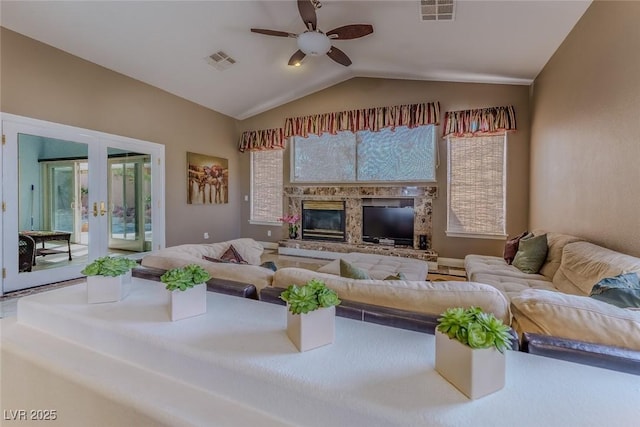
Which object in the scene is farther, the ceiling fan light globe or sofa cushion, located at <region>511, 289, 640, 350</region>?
the ceiling fan light globe

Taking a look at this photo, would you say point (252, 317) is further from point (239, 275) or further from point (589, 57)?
point (589, 57)

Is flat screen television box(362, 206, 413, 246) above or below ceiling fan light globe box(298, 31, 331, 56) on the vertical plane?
below

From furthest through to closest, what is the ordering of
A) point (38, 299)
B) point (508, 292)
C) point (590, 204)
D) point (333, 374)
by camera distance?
point (590, 204), point (508, 292), point (38, 299), point (333, 374)

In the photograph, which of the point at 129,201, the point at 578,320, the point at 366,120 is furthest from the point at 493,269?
the point at 129,201

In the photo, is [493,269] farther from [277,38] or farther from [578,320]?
[277,38]

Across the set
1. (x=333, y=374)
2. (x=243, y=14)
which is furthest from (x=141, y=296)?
(x=243, y=14)

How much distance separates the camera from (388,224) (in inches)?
211

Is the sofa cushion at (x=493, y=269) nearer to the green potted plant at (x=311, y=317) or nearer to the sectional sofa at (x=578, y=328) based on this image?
the sectional sofa at (x=578, y=328)

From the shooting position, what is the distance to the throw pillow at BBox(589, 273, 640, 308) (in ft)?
4.28

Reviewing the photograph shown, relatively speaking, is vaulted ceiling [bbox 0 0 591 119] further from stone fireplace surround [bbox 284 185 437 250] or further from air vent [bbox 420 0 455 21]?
stone fireplace surround [bbox 284 185 437 250]

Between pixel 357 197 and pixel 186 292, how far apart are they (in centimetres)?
461

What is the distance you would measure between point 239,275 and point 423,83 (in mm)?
4677

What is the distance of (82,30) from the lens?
3.41m

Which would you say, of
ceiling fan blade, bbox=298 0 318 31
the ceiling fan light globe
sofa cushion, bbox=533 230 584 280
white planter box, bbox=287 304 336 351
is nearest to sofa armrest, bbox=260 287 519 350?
white planter box, bbox=287 304 336 351
